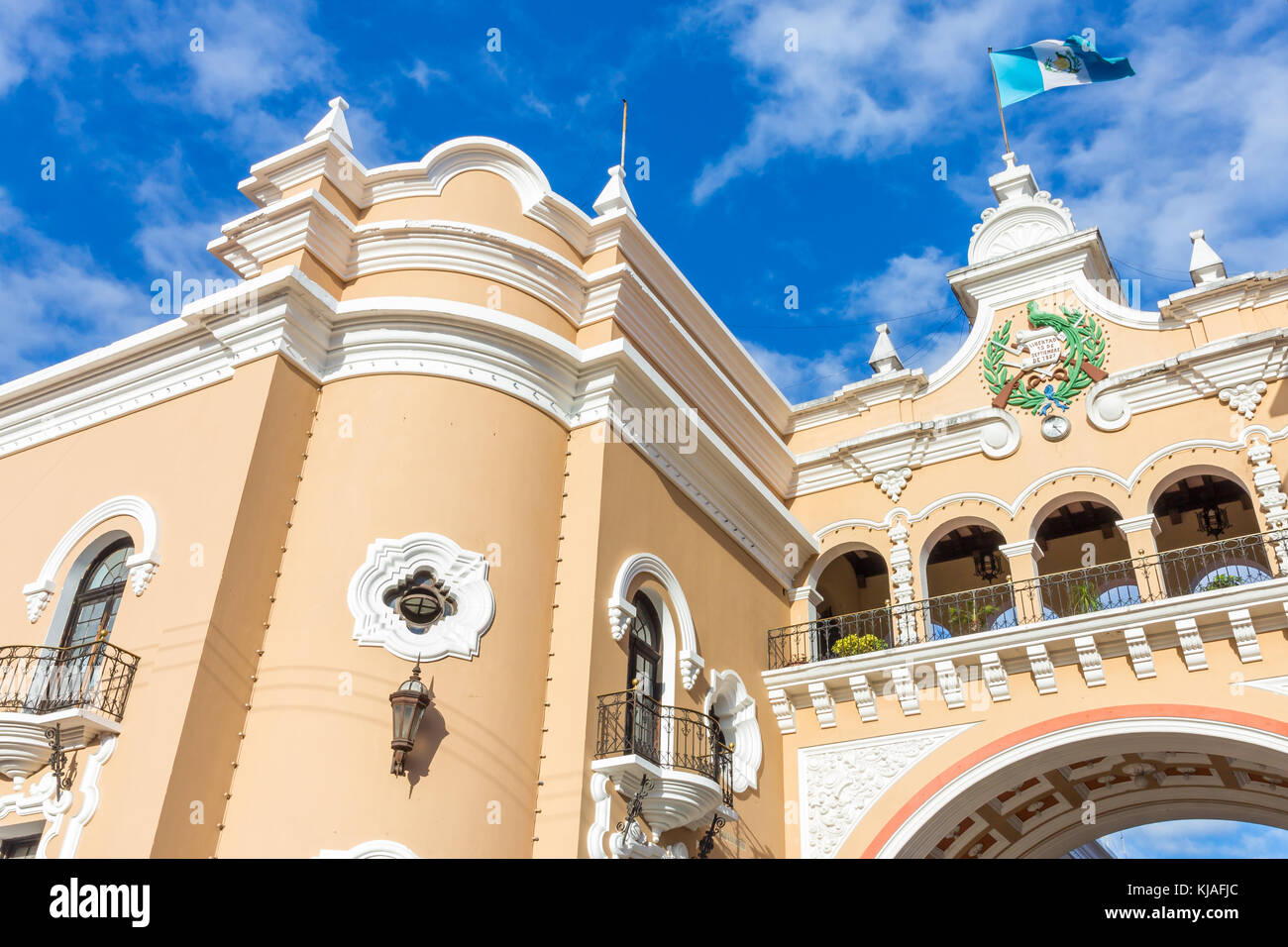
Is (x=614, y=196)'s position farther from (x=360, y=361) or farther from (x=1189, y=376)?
(x=1189, y=376)

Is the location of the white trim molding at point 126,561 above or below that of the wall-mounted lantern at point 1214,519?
below

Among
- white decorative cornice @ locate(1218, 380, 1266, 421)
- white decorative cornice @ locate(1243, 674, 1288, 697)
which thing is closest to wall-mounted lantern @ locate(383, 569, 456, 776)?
white decorative cornice @ locate(1243, 674, 1288, 697)

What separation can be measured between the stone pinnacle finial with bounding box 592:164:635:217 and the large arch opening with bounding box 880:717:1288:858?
297 inches

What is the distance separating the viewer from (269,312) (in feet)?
37.7

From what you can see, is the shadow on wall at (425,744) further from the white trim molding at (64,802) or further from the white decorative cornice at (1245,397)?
the white decorative cornice at (1245,397)

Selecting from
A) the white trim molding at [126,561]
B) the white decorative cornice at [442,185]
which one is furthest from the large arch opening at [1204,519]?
the white trim molding at [126,561]

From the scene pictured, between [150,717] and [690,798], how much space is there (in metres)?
4.80

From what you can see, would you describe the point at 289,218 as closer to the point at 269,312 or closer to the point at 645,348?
the point at 269,312

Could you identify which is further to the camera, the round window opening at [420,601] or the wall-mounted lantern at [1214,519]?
the wall-mounted lantern at [1214,519]

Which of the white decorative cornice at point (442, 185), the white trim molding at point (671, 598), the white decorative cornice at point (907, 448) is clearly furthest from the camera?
the white decorative cornice at point (907, 448)

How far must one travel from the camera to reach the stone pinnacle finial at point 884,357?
16391 mm

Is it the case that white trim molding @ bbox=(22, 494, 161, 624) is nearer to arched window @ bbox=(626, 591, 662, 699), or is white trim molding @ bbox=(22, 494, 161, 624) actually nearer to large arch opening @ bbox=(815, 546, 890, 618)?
arched window @ bbox=(626, 591, 662, 699)

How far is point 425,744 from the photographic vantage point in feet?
32.7
